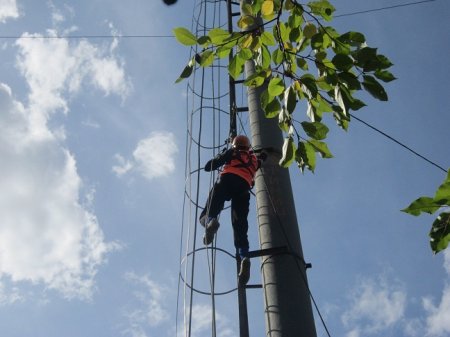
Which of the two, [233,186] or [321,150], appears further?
[233,186]

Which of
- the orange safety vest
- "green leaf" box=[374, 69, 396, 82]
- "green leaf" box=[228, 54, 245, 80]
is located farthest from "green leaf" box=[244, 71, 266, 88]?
the orange safety vest

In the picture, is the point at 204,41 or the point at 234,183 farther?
the point at 234,183

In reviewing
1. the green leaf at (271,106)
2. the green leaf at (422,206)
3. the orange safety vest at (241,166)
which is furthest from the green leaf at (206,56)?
the orange safety vest at (241,166)

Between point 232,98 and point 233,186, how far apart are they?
0.93 metres

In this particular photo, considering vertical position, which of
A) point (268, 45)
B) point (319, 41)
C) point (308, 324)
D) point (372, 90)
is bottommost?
point (308, 324)

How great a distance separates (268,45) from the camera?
2.40m

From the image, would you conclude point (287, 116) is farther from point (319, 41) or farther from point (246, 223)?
point (246, 223)

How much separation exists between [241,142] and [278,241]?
2.07m

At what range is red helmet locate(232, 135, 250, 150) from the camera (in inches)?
194

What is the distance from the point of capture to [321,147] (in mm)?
2240

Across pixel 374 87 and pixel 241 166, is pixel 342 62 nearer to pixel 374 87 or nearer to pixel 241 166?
pixel 374 87

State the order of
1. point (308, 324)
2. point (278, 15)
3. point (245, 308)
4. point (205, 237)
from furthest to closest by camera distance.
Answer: point (205, 237), point (245, 308), point (308, 324), point (278, 15)

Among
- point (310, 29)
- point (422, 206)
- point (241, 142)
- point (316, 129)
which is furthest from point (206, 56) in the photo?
point (241, 142)

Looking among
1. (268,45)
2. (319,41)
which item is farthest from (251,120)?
(319,41)
